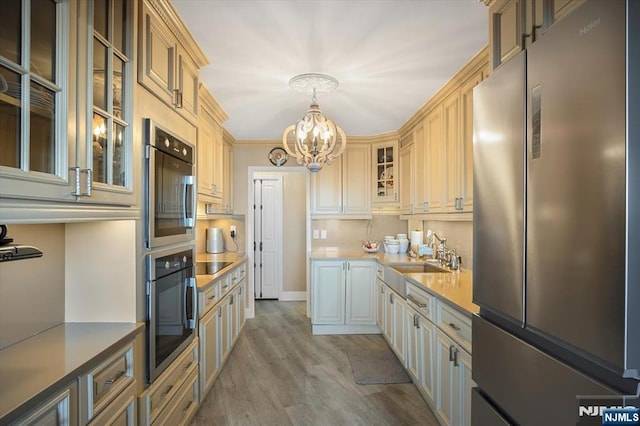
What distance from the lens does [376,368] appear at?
327 centimetres

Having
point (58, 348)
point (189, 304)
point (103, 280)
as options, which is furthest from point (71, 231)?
point (189, 304)

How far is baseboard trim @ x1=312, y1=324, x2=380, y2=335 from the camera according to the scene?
428cm

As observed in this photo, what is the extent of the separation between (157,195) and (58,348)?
0.80 metres

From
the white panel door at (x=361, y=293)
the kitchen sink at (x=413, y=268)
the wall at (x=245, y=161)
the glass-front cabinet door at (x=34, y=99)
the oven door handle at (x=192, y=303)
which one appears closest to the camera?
the glass-front cabinet door at (x=34, y=99)

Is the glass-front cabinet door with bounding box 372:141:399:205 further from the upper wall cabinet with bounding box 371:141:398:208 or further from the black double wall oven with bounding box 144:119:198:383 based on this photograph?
the black double wall oven with bounding box 144:119:198:383

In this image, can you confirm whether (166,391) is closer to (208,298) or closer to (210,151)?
(208,298)

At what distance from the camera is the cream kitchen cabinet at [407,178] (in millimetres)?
3930

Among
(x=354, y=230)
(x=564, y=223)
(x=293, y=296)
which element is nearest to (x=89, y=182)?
(x=564, y=223)

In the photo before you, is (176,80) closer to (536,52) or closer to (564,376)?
(536,52)

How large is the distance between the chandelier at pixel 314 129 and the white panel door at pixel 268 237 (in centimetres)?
277

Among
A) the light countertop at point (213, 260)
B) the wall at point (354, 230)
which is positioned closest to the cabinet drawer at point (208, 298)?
the light countertop at point (213, 260)

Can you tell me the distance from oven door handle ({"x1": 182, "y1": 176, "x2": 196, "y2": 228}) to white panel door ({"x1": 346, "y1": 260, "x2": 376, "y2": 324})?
2404mm

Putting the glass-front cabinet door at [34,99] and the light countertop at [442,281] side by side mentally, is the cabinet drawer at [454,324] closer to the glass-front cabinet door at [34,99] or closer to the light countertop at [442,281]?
the light countertop at [442,281]

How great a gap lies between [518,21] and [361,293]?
3.35 metres
